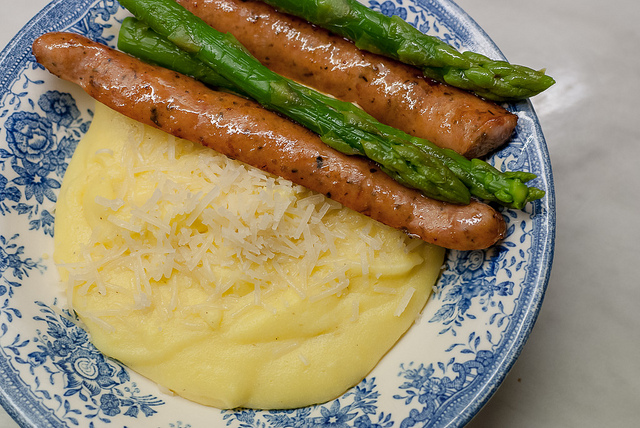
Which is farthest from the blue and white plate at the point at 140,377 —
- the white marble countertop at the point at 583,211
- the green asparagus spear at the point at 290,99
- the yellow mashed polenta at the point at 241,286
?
the white marble countertop at the point at 583,211

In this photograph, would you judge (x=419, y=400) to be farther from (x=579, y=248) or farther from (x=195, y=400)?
(x=579, y=248)

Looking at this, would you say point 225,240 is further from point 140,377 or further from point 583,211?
point 583,211

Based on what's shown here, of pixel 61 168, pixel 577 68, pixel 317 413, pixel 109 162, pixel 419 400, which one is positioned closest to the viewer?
pixel 419 400

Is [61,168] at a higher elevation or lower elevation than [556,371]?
lower

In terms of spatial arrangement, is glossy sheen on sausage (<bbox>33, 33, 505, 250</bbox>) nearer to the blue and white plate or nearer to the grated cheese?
the grated cheese

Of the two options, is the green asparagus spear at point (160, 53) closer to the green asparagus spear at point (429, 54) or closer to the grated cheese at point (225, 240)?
the grated cheese at point (225, 240)

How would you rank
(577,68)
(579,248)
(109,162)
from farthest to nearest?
1. (577,68)
2. (579,248)
3. (109,162)

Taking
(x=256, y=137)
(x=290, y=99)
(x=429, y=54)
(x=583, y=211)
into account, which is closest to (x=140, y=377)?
(x=256, y=137)

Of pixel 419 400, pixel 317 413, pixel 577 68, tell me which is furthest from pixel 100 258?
pixel 577 68
